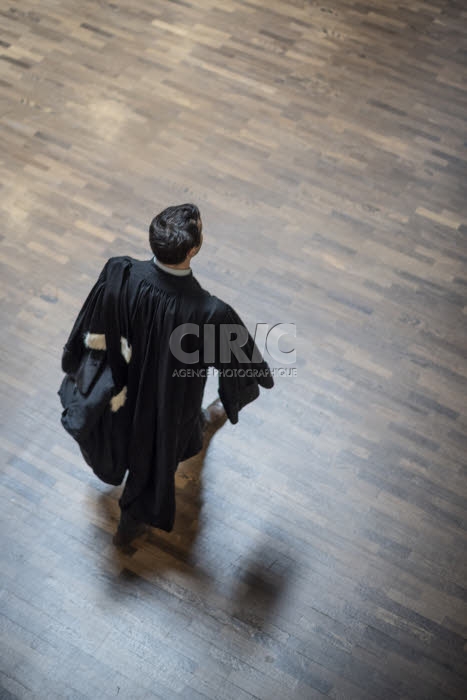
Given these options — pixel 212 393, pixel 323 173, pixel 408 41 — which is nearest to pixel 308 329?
pixel 212 393

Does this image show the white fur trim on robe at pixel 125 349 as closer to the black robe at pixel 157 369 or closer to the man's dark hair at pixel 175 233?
the black robe at pixel 157 369

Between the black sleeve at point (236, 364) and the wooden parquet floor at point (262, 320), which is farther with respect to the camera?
the wooden parquet floor at point (262, 320)

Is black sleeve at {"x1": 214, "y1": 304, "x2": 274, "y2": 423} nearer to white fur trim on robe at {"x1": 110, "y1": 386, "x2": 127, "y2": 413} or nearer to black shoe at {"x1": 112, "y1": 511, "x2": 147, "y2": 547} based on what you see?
white fur trim on robe at {"x1": 110, "y1": 386, "x2": 127, "y2": 413}

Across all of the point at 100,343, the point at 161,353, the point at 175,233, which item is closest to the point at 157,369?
the point at 161,353

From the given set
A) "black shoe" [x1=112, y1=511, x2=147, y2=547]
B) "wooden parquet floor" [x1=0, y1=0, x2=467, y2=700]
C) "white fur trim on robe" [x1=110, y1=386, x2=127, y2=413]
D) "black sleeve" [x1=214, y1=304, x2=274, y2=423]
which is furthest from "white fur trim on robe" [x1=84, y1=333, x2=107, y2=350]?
"wooden parquet floor" [x1=0, y1=0, x2=467, y2=700]

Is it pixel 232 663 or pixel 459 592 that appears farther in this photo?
pixel 459 592

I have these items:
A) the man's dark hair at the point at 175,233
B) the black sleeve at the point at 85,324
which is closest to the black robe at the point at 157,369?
the black sleeve at the point at 85,324

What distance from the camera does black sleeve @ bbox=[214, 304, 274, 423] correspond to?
2.25 m

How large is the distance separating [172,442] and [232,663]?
0.84m

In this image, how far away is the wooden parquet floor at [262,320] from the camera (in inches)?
105

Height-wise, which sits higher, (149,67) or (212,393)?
(149,67)

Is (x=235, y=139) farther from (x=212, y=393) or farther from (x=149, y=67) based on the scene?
(x=212, y=393)

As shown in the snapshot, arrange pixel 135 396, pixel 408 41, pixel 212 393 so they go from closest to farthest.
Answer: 1. pixel 135 396
2. pixel 212 393
3. pixel 408 41

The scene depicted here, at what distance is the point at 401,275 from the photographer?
3783 mm
